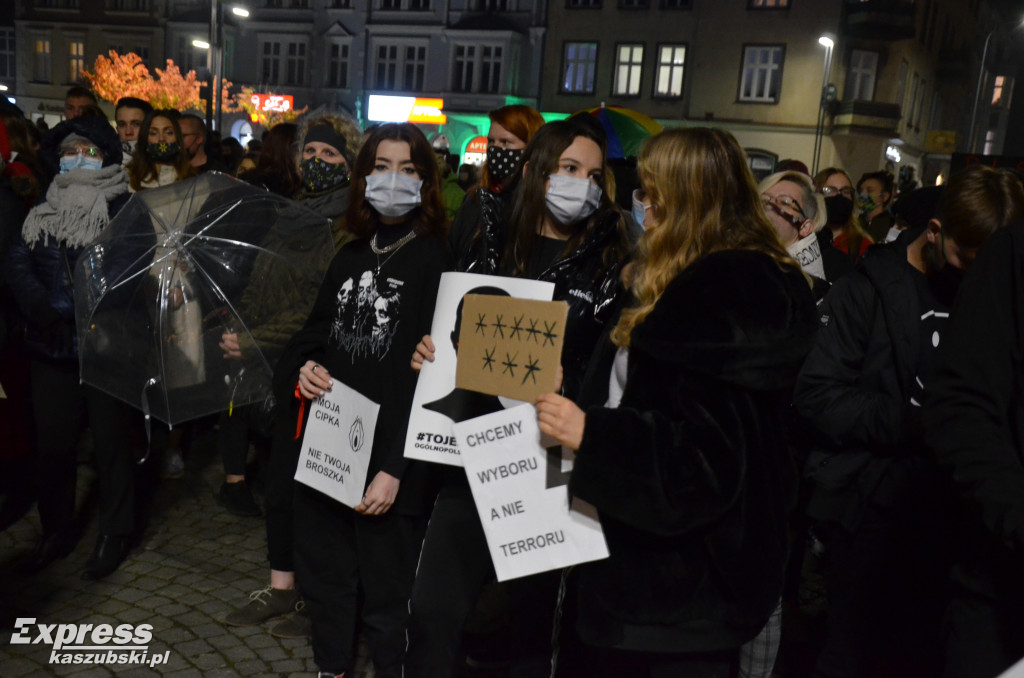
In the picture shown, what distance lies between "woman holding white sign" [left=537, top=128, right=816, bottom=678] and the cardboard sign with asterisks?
0.11m

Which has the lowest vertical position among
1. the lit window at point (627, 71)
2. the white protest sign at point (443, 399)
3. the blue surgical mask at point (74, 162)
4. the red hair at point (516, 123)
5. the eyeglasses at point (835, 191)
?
the white protest sign at point (443, 399)

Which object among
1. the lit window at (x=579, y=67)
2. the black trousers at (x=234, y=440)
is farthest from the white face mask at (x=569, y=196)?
the lit window at (x=579, y=67)

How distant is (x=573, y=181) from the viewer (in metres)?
3.07

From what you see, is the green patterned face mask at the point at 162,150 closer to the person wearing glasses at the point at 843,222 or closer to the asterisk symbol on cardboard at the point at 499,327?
the asterisk symbol on cardboard at the point at 499,327

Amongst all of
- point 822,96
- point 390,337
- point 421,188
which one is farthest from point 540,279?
point 822,96

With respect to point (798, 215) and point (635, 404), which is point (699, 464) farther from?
point (798, 215)

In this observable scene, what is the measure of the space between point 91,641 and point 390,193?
2440mm

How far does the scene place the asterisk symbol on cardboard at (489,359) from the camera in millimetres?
2501

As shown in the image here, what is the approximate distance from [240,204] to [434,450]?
5.19 ft

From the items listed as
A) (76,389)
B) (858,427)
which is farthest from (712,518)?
(76,389)

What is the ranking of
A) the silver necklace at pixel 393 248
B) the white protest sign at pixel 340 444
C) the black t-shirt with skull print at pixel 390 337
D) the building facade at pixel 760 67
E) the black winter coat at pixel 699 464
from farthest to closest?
the building facade at pixel 760 67 < the silver necklace at pixel 393 248 < the black t-shirt with skull print at pixel 390 337 < the white protest sign at pixel 340 444 < the black winter coat at pixel 699 464

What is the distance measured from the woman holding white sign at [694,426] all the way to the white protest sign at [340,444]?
1040 millimetres

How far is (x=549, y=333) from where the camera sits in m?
2.39

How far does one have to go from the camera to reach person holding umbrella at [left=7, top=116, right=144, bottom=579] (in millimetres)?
4512
